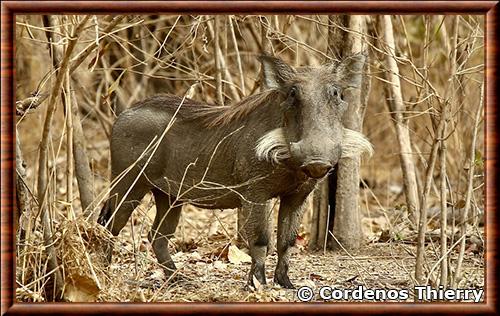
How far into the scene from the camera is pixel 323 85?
18.5 feet

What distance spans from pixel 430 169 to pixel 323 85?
75cm

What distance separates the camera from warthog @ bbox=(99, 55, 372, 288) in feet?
18.2

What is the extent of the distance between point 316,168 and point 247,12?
959mm

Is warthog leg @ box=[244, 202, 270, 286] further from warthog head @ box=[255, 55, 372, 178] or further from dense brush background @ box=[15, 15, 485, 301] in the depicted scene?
warthog head @ box=[255, 55, 372, 178]

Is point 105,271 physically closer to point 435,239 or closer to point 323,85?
point 323,85

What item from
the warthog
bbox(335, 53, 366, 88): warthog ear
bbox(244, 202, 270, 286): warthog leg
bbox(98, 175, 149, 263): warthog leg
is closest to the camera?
the warthog

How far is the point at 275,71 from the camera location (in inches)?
228

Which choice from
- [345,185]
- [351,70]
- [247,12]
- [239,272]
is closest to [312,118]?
[351,70]

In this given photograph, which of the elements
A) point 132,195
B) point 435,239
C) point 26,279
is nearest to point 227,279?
point 132,195

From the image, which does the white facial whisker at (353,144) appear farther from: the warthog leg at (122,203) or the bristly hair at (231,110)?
the warthog leg at (122,203)

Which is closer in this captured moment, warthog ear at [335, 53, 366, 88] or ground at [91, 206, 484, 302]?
ground at [91, 206, 484, 302]

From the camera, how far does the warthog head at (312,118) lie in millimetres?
5396

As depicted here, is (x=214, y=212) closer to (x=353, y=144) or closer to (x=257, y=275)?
(x=257, y=275)

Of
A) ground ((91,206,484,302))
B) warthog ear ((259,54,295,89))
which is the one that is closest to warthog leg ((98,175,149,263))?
ground ((91,206,484,302))
